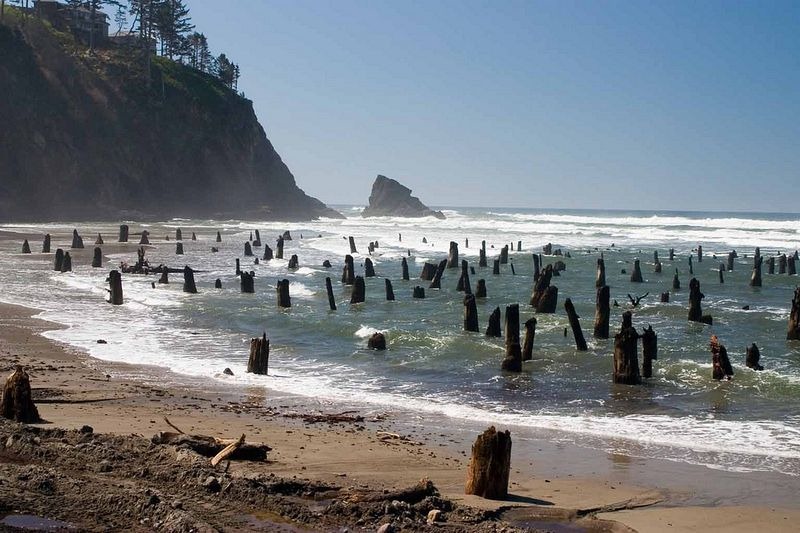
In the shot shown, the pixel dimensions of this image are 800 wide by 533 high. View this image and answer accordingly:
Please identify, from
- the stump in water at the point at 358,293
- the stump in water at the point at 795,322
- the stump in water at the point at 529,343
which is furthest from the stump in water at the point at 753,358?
the stump in water at the point at 358,293

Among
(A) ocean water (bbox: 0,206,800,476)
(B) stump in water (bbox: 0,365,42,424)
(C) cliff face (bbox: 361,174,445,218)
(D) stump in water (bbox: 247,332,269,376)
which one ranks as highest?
(C) cliff face (bbox: 361,174,445,218)

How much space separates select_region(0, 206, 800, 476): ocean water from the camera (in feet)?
43.9

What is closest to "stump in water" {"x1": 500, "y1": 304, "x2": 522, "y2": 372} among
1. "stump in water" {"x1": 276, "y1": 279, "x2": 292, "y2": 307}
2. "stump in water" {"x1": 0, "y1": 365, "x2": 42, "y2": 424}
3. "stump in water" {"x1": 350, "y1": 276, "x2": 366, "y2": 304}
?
"stump in water" {"x1": 0, "y1": 365, "x2": 42, "y2": 424}

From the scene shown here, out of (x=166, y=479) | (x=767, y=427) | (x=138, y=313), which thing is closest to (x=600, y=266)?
(x=138, y=313)

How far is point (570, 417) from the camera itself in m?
13.9

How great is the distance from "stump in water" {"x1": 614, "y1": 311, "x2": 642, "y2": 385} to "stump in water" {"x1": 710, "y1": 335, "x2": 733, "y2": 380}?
1610 mm

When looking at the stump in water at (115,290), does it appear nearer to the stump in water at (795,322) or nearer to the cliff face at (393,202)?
the stump in water at (795,322)

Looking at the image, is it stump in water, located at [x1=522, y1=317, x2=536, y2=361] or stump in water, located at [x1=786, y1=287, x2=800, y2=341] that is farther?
stump in water, located at [x1=786, y1=287, x2=800, y2=341]

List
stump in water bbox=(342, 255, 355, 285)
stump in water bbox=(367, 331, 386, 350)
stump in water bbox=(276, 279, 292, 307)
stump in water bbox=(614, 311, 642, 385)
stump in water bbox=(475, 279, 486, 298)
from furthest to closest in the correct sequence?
1. stump in water bbox=(342, 255, 355, 285)
2. stump in water bbox=(475, 279, 486, 298)
3. stump in water bbox=(276, 279, 292, 307)
4. stump in water bbox=(367, 331, 386, 350)
5. stump in water bbox=(614, 311, 642, 385)

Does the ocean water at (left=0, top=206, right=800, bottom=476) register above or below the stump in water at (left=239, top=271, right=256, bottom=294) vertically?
below

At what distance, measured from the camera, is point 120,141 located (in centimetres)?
9062

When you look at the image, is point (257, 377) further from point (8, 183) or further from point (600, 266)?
point (8, 183)

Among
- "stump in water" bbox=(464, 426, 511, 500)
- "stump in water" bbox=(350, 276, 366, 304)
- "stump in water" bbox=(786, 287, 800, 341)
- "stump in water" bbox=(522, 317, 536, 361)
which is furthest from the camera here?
"stump in water" bbox=(350, 276, 366, 304)

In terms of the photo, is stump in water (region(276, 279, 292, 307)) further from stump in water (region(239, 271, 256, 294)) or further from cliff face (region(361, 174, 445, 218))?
cliff face (region(361, 174, 445, 218))
